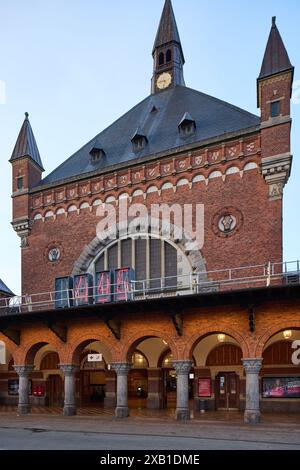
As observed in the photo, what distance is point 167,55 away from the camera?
3966 centimetres

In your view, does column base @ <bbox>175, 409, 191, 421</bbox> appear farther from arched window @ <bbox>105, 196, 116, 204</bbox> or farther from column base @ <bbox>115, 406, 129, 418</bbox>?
arched window @ <bbox>105, 196, 116, 204</bbox>

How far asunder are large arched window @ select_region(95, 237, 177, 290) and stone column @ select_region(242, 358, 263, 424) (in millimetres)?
7938

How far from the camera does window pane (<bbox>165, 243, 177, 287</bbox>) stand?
27297 mm

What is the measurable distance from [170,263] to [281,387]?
29.8 ft

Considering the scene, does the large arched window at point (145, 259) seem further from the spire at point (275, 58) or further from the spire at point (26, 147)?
the spire at point (275, 58)

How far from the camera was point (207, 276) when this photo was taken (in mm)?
25812

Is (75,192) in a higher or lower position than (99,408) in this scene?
higher

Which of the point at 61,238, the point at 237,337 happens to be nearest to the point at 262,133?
the point at 237,337

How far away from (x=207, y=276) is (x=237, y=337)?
5604 millimetres

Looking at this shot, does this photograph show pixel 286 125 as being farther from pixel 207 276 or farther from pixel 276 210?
pixel 207 276

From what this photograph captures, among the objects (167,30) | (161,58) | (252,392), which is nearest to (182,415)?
(252,392)

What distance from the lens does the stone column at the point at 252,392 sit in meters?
19.8

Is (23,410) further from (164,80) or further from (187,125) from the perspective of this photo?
(164,80)
